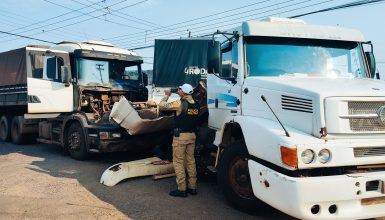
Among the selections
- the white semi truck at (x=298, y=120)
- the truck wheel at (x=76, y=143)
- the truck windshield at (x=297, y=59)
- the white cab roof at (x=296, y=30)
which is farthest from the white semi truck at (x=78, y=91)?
the white cab roof at (x=296, y=30)

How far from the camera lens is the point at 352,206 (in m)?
3.81

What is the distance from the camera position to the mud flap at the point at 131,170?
6809mm

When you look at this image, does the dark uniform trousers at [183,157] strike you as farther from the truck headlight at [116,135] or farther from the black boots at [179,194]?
the truck headlight at [116,135]

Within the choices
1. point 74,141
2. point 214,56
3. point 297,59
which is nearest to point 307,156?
point 297,59

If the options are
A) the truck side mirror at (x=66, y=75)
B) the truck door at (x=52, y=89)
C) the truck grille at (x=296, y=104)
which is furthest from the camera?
the truck door at (x=52, y=89)

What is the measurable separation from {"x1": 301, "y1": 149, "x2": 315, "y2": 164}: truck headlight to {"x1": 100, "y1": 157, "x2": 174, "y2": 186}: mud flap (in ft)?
12.8

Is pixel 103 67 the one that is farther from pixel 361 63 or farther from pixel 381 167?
pixel 381 167

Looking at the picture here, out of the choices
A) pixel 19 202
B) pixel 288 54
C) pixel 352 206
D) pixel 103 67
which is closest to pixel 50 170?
pixel 19 202

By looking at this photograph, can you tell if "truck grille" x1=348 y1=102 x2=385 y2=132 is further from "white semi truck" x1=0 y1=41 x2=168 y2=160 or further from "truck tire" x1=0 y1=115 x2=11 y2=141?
"truck tire" x1=0 y1=115 x2=11 y2=141

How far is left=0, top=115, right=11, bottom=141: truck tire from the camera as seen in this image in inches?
500

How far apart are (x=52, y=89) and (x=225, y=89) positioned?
18.8ft

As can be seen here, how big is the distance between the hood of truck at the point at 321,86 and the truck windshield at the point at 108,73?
5.87 m

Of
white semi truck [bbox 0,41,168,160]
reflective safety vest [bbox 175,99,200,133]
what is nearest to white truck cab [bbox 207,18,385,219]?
Answer: reflective safety vest [bbox 175,99,200,133]

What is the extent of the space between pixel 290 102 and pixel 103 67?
6.86 m
